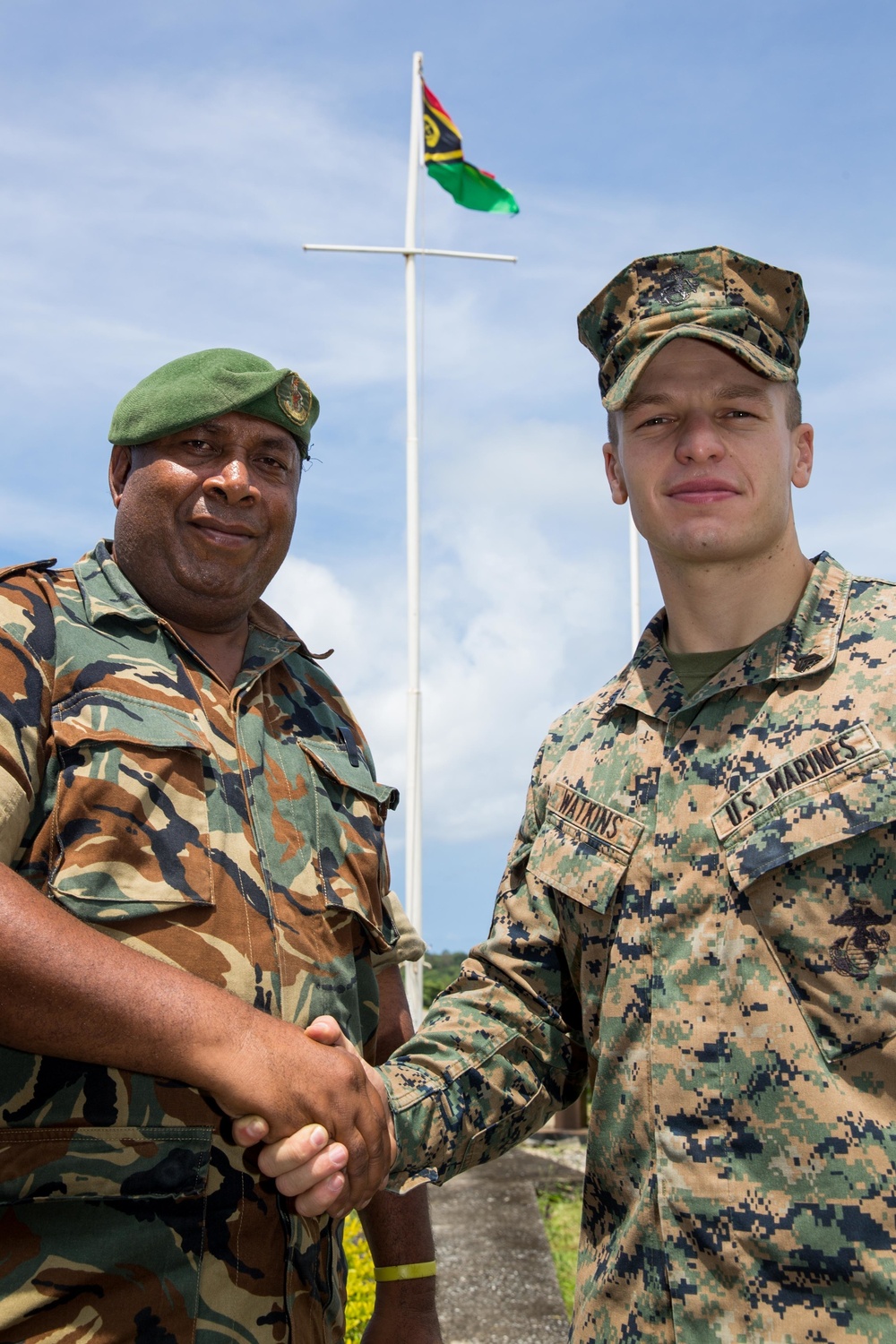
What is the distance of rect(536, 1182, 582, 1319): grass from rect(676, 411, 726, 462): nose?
5002 millimetres

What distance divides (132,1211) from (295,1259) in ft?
1.20

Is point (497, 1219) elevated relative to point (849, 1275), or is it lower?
lower

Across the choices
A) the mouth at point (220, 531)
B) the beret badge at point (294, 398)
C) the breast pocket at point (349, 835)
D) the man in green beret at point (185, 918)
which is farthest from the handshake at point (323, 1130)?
the beret badge at point (294, 398)

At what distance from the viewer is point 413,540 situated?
1383cm

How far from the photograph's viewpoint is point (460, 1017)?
2689 millimetres

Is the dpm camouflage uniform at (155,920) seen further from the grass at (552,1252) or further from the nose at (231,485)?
the grass at (552,1252)

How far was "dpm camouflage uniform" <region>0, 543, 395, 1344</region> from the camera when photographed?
213cm

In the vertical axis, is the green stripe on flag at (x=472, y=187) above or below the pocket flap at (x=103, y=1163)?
above

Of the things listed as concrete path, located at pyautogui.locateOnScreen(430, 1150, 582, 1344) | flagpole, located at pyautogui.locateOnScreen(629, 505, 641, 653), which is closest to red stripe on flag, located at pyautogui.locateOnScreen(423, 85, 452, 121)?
flagpole, located at pyautogui.locateOnScreen(629, 505, 641, 653)

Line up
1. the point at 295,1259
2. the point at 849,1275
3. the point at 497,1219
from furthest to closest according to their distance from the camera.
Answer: the point at 497,1219 < the point at 295,1259 < the point at 849,1275

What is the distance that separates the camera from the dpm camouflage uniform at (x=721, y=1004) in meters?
2.08

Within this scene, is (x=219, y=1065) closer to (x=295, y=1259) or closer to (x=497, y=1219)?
(x=295, y=1259)

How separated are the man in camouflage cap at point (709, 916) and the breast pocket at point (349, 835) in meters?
0.28

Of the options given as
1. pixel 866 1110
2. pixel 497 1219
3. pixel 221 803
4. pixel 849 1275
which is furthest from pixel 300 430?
pixel 497 1219
